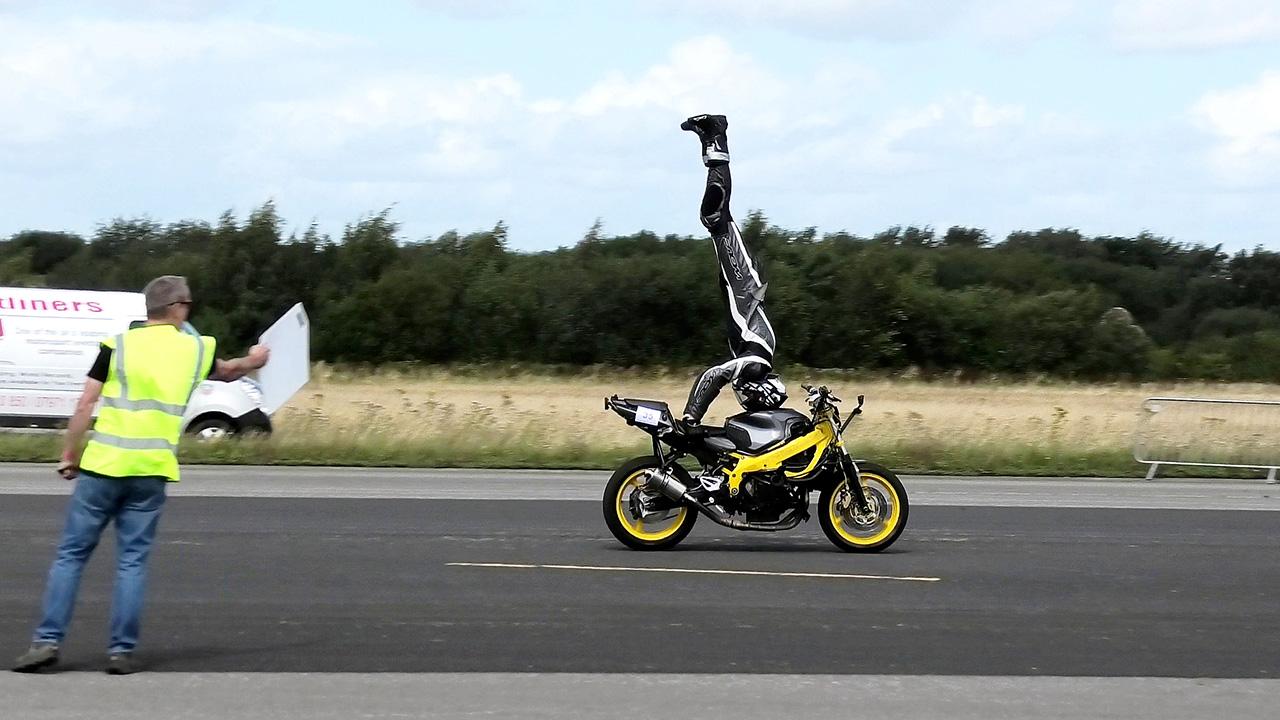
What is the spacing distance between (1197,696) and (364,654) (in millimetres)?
3959

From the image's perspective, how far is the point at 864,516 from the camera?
12.2 meters

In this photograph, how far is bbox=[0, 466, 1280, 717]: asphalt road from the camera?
7371 millimetres

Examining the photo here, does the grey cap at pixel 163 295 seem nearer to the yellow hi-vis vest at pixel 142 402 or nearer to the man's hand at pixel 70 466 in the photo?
the yellow hi-vis vest at pixel 142 402

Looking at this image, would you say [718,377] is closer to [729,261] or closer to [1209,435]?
[729,261]

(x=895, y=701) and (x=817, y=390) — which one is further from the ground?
(x=817, y=390)

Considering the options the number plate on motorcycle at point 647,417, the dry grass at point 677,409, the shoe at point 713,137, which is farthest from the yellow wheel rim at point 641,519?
the dry grass at point 677,409

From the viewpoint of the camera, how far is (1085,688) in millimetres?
7645

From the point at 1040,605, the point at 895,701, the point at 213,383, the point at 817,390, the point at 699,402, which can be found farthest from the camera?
the point at 213,383

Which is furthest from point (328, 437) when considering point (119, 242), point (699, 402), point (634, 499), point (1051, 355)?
point (119, 242)

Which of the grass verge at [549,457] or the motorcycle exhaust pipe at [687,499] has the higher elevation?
the motorcycle exhaust pipe at [687,499]

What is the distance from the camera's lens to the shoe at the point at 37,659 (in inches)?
296

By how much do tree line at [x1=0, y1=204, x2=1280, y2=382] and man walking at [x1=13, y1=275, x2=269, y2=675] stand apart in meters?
49.8

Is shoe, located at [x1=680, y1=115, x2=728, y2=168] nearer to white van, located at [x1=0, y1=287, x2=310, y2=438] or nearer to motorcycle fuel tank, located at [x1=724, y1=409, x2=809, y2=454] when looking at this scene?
motorcycle fuel tank, located at [x1=724, y1=409, x2=809, y2=454]

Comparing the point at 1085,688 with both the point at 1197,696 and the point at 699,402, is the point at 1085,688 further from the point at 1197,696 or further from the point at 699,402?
the point at 699,402
